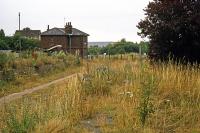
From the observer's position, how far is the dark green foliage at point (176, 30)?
645 inches

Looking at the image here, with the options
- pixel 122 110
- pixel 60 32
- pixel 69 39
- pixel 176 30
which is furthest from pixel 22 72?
pixel 60 32

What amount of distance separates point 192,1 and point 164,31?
153 cm

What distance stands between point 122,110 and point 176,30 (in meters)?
7.08

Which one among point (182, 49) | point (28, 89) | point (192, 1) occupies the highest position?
point (192, 1)

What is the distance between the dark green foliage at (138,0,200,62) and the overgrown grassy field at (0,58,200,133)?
387 centimetres

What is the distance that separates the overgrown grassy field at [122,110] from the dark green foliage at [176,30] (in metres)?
3.87

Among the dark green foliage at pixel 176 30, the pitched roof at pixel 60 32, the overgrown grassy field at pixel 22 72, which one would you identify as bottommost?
the overgrown grassy field at pixel 22 72

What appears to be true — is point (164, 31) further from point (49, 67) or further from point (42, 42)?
point (42, 42)

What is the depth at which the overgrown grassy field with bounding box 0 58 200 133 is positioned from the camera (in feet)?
28.6

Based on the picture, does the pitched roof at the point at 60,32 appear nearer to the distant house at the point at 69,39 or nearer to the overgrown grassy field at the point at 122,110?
the distant house at the point at 69,39

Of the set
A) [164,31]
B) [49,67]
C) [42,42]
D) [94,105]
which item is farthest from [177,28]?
[42,42]

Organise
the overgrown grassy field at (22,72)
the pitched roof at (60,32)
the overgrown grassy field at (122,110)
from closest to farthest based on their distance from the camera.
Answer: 1. the overgrown grassy field at (122,110)
2. the overgrown grassy field at (22,72)
3. the pitched roof at (60,32)

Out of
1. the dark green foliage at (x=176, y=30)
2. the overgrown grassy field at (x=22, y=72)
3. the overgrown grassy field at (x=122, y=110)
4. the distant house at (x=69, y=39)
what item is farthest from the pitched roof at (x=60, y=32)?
the overgrown grassy field at (x=122, y=110)

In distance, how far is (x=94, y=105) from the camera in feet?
35.9
